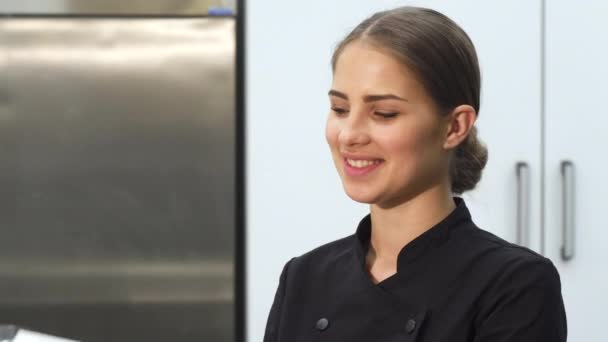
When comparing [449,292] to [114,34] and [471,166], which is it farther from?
[114,34]

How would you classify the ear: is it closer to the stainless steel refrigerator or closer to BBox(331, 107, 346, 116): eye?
BBox(331, 107, 346, 116): eye

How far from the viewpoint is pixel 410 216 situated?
104 cm

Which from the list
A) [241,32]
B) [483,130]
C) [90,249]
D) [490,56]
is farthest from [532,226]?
[90,249]

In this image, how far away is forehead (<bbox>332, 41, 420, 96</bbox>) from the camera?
0.99 m

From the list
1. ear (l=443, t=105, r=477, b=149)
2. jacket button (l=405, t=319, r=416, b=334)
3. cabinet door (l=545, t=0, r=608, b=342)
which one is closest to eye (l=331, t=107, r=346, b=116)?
ear (l=443, t=105, r=477, b=149)

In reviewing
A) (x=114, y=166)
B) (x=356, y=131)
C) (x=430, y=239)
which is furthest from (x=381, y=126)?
(x=114, y=166)

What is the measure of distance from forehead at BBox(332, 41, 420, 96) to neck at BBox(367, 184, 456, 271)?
0.12 m

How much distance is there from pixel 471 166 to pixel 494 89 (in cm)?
128

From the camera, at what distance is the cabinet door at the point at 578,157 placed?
2.35 meters

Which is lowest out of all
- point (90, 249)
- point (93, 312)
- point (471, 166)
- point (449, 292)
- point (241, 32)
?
point (93, 312)

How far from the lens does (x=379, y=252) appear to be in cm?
110

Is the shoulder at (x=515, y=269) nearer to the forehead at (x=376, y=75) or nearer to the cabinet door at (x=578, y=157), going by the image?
the forehead at (x=376, y=75)

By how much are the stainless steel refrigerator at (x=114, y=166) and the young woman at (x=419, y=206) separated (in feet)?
4.13

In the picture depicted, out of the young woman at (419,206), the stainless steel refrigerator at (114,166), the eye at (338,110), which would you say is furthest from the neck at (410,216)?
the stainless steel refrigerator at (114,166)
